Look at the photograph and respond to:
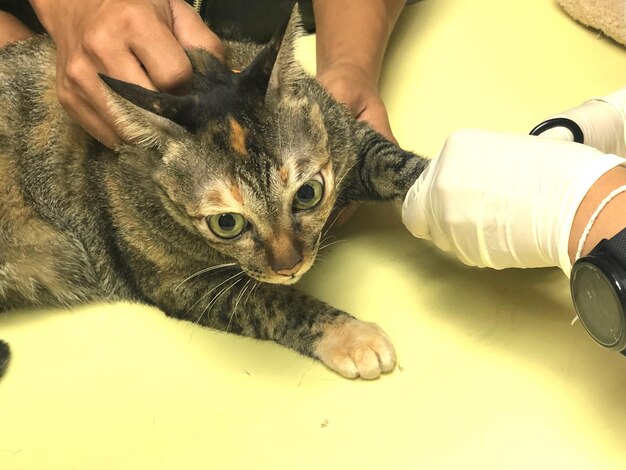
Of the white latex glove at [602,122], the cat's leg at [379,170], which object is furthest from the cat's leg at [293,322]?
the white latex glove at [602,122]

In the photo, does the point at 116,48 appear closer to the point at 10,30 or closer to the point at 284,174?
the point at 284,174

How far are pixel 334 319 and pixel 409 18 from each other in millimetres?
904

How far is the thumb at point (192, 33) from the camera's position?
966 millimetres

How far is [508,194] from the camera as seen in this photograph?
0.81 meters

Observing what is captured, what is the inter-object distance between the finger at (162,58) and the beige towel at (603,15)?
3.31 feet

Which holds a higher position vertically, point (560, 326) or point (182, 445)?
point (560, 326)

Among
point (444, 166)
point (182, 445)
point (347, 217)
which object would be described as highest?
point (444, 166)

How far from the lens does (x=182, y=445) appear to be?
35.0 inches

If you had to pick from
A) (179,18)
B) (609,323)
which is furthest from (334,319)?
(179,18)

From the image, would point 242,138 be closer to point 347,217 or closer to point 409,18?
point 347,217

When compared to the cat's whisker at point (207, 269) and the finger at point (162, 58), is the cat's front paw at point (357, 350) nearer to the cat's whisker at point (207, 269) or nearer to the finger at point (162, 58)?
the cat's whisker at point (207, 269)

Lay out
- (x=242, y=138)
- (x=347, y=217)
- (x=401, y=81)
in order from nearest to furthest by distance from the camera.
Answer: (x=242, y=138), (x=347, y=217), (x=401, y=81)

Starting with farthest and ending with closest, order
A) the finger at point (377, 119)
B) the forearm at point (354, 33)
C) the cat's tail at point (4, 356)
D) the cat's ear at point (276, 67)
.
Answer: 1. the forearm at point (354, 33)
2. the finger at point (377, 119)
3. the cat's tail at point (4, 356)
4. the cat's ear at point (276, 67)

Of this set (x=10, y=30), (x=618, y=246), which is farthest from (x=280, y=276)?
(x=10, y=30)
